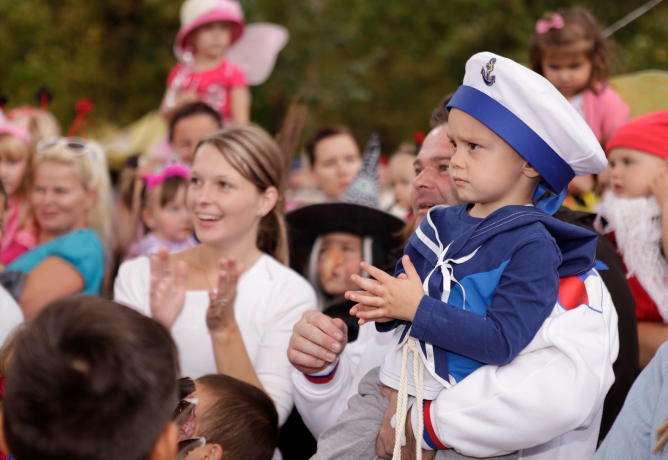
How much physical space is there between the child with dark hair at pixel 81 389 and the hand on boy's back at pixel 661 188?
2.17 meters

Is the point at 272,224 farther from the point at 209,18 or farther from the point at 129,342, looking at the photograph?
the point at 209,18

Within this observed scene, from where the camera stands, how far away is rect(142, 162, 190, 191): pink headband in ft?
15.4

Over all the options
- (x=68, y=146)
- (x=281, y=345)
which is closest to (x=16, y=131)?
(x=68, y=146)

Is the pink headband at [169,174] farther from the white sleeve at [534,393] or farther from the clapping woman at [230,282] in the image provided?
the white sleeve at [534,393]

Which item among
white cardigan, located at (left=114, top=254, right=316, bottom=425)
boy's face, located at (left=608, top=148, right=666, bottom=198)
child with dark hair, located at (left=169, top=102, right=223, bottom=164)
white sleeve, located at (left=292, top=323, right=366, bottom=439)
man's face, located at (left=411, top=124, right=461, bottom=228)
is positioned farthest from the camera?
child with dark hair, located at (left=169, top=102, right=223, bottom=164)

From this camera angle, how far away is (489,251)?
190 cm

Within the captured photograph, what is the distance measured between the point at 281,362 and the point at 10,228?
2.57 metres

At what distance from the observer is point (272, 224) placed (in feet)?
11.2

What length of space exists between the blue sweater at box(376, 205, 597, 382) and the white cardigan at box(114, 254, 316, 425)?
992 millimetres

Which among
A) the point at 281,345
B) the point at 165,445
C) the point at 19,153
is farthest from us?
the point at 19,153

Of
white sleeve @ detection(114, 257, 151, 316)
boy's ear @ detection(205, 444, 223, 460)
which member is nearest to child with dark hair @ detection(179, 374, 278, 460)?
boy's ear @ detection(205, 444, 223, 460)

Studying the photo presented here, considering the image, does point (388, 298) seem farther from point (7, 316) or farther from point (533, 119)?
point (7, 316)

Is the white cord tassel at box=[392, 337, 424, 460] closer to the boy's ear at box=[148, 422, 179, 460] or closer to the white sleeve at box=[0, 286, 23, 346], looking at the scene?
the boy's ear at box=[148, 422, 179, 460]

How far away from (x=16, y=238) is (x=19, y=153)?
633 mm
